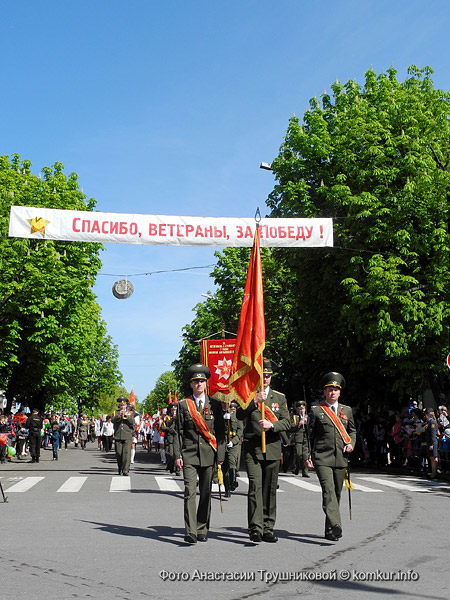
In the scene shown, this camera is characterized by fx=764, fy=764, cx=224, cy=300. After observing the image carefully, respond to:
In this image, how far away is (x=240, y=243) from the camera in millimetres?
17469

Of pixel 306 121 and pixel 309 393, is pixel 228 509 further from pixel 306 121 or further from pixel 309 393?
pixel 309 393

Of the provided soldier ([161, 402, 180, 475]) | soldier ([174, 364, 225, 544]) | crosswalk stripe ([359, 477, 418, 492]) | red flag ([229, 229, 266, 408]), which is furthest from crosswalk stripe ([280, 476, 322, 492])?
soldier ([174, 364, 225, 544])

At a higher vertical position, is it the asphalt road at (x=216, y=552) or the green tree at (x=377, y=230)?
the green tree at (x=377, y=230)

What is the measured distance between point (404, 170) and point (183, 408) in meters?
17.6

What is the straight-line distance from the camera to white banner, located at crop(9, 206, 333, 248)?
1698 cm

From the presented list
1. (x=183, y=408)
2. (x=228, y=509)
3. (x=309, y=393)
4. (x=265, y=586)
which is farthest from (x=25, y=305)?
(x=265, y=586)

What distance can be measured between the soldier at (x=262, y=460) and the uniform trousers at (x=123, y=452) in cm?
1137

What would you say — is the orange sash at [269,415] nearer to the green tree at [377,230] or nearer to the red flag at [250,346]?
the red flag at [250,346]

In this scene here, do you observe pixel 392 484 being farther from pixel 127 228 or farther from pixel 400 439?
pixel 127 228

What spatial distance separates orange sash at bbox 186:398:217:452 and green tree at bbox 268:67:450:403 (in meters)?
14.0

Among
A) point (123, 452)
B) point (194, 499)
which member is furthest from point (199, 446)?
point (123, 452)

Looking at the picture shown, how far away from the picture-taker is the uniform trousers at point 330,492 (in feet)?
28.0

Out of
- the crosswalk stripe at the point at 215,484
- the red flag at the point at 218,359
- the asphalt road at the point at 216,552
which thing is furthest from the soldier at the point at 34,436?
the asphalt road at the point at 216,552

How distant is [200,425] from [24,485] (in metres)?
9.66
